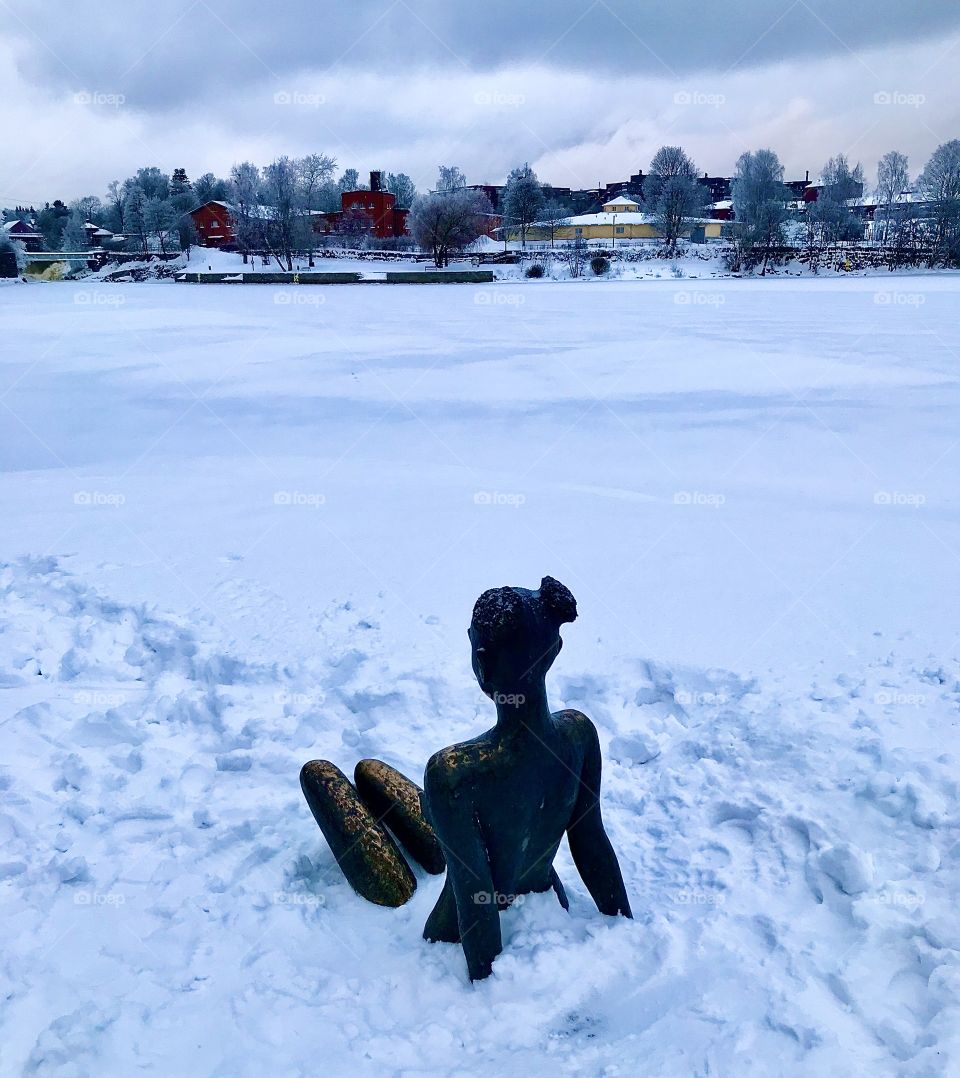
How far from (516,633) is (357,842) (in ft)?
4.30

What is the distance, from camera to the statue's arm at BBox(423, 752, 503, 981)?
2.72 m

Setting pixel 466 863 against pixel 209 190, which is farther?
pixel 209 190

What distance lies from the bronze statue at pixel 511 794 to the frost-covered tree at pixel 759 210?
177 ft

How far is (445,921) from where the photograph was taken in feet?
9.91

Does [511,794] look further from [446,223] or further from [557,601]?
[446,223]

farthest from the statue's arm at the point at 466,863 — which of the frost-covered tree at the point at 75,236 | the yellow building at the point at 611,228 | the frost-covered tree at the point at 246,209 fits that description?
the frost-covered tree at the point at 75,236

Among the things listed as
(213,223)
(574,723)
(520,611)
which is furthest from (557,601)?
(213,223)

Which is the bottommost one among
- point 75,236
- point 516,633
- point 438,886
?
point 438,886

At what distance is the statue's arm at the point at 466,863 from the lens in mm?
2719

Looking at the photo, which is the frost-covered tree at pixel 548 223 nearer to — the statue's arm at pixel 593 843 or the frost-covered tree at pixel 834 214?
the frost-covered tree at pixel 834 214

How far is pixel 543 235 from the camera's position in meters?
77.0

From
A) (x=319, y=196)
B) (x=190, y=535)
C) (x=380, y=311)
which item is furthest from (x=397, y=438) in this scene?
(x=319, y=196)

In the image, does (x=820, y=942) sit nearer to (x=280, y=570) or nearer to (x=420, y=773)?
(x=420, y=773)

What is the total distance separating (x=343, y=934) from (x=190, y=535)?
485cm
